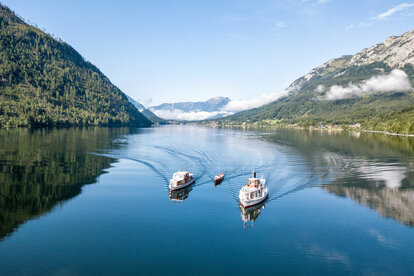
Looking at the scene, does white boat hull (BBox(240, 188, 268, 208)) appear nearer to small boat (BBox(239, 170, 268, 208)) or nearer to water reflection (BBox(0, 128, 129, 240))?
small boat (BBox(239, 170, 268, 208))

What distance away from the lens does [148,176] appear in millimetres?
→ 65188

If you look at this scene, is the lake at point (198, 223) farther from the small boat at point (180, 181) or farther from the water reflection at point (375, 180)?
the small boat at point (180, 181)

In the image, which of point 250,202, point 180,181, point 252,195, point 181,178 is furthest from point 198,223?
point 181,178

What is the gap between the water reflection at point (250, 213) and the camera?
126 ft

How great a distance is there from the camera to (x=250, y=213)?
41688 millimetres

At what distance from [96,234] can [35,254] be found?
656 centimetres

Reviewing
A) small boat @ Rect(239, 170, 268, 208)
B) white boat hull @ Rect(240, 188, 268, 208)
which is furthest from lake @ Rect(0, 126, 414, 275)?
small boat @ Rect(239, 170, 268, 208)

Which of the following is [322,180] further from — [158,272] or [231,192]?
[158,272]

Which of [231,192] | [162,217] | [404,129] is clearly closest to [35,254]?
[162,217]

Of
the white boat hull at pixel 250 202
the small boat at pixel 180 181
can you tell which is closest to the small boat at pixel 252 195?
the white boat hull at pixel 250 202

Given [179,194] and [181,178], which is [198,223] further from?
[181,178]

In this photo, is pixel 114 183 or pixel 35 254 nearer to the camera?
pixel 35 254

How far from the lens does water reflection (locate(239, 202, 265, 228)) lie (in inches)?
1508

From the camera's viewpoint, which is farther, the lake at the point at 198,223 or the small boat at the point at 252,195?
the small boat at the point at 252,195
